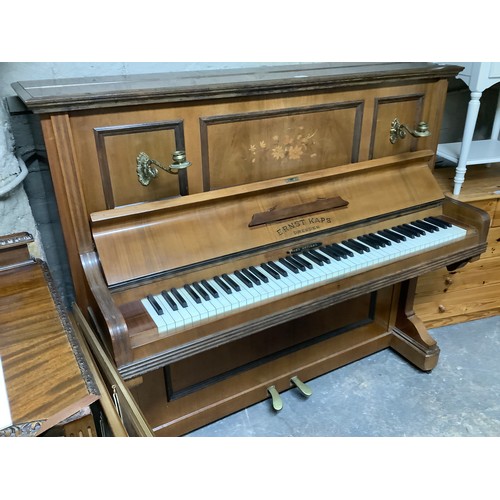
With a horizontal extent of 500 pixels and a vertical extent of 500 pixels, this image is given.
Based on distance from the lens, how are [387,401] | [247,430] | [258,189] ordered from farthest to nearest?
1. [387,401]
2. [247,430]
3. [258,189]

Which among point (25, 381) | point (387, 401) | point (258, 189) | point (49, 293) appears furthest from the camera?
point (387, 401)

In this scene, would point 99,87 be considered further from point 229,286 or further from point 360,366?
point 360,366

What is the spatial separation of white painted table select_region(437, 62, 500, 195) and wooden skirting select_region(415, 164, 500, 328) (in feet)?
0.46

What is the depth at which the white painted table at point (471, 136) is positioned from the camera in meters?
2.31

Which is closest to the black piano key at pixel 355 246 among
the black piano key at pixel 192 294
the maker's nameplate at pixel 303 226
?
the maker's nameplate at pixel 303 226

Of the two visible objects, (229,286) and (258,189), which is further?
(258,189)

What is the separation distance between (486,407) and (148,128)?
1945 mm

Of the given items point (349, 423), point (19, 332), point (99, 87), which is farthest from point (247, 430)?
point (99, 87)

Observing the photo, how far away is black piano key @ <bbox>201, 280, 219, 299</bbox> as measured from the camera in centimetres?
157

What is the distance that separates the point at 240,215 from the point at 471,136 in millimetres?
1424

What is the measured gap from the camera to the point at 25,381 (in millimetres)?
1016

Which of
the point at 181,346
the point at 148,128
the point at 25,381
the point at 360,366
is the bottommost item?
the point at 360,366

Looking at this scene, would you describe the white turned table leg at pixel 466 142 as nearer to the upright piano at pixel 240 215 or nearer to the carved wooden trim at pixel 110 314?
the upright piano at pixel 240 215

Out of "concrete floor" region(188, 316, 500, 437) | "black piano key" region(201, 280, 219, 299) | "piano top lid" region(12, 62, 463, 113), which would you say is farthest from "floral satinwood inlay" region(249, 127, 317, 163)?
"concrete floor" region(188, 316, 500, 437)
